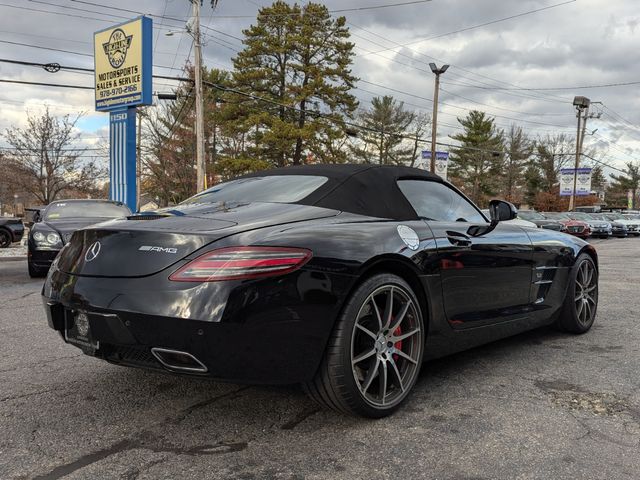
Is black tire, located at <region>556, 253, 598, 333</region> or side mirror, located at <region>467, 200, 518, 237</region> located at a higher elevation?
side mirror, located at <region>467, 200, 518, 237</region>

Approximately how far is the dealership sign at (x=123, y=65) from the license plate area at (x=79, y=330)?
54.0 feet

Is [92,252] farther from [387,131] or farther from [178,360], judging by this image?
[387,131]

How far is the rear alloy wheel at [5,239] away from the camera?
52.2 feet

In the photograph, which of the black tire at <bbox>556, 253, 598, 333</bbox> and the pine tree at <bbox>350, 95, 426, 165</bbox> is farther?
the pine tree at <bbox>350, 95, 426, 165</bbox>

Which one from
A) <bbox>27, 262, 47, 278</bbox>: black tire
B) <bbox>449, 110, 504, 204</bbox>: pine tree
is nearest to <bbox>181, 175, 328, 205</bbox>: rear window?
<bbox>27, 262, 47, 278</bbox>: black tire

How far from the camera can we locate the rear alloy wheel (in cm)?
1591

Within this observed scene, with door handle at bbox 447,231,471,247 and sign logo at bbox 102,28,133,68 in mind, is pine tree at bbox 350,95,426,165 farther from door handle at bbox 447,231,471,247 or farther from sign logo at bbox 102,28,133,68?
door handle at bbox 447,231,471,247

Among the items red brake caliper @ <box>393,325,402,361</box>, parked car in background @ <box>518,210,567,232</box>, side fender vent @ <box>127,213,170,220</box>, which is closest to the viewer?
side fender vent @ <box>127,213,170,220</box>

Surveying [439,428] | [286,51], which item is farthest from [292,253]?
[286,51]

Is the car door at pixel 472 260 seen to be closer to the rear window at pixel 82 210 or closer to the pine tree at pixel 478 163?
the rear window at pixel 82 210

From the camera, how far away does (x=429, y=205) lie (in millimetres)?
3512

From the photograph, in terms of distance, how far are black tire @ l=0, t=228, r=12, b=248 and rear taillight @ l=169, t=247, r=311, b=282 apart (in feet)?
52.4

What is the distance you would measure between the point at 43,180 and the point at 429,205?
2896cm

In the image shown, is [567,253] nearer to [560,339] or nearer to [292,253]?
[560,339]
